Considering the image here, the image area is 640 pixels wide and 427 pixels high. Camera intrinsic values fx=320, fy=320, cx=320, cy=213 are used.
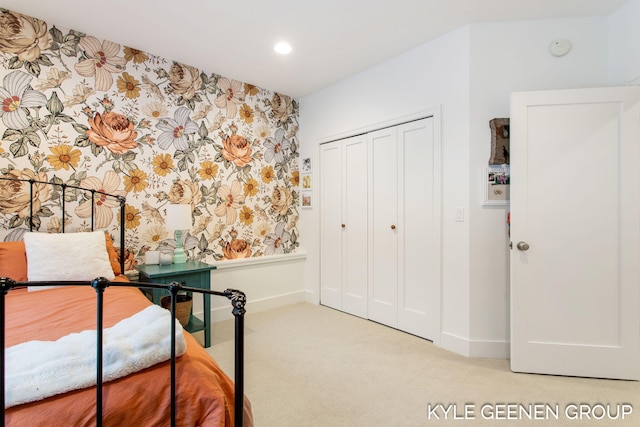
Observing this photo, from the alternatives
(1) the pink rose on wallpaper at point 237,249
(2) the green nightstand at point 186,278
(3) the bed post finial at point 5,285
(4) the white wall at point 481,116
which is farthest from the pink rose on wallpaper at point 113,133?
Result: (4) the white wall at point 481,116

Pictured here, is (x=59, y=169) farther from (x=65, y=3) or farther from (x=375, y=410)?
(x=375, y=410)

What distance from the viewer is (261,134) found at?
365 centimetres

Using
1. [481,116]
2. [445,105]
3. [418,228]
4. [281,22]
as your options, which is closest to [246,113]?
[281,22]

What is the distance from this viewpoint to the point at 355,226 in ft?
11.1

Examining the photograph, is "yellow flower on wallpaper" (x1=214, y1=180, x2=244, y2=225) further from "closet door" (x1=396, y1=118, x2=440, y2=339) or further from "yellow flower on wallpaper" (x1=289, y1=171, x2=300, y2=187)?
"closet door" (x1=396, y1=118, x2=440, y2=339)

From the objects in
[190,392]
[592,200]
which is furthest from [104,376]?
[592,200]

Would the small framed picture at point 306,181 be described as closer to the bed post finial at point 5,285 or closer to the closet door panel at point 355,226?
the closet door panel at point 355,226

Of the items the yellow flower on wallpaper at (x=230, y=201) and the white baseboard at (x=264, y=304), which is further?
the yellow flower on wallpaper at (x=230, y=201)

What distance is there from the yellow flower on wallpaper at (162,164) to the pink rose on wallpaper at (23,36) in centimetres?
106

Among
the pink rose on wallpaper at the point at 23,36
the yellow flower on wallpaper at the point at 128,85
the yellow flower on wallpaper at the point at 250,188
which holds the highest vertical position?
the pink rose on wallpaper at the point at 23,36

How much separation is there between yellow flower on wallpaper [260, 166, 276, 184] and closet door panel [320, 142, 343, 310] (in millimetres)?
576

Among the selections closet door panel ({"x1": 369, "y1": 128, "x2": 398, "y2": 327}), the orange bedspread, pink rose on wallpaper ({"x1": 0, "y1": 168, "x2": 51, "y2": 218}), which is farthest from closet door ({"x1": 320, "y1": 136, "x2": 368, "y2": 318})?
pink rose on wallpaper ({"x1": 0, "y1": 168, "x2": 51, "y2": 218})

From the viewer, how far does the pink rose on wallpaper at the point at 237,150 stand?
133 inches

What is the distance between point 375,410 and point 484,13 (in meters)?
2.71
